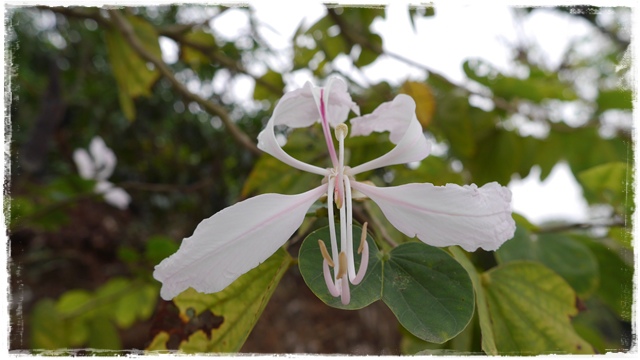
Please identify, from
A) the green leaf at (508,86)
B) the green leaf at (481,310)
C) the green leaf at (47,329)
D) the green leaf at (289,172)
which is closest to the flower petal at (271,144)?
the green leaf at (481,310)

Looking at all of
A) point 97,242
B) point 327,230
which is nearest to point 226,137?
point 97,242

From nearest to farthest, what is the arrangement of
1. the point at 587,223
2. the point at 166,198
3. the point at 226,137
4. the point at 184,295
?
1. the point at 184,295
2. the point at 587,223
3. the point at 226,137
4. the point at 166,198

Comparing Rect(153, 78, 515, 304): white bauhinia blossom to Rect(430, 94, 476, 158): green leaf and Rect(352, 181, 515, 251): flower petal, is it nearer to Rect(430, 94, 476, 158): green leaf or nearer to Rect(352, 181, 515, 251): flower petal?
Rect(352, 181, 515, 251): flower petal

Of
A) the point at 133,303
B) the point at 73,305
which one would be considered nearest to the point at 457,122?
the point at 133,303

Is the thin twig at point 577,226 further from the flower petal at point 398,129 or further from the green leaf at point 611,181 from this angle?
the flower petal at point 398,129

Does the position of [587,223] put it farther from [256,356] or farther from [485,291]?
[256,356]

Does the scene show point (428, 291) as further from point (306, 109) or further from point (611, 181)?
point (611, 181)

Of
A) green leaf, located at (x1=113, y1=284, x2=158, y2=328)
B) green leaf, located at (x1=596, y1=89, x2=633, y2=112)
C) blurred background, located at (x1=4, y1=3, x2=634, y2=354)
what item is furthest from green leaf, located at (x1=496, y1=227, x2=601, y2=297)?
green leaf, located at (x1=113, y1=284, x2=158, y2=328)
